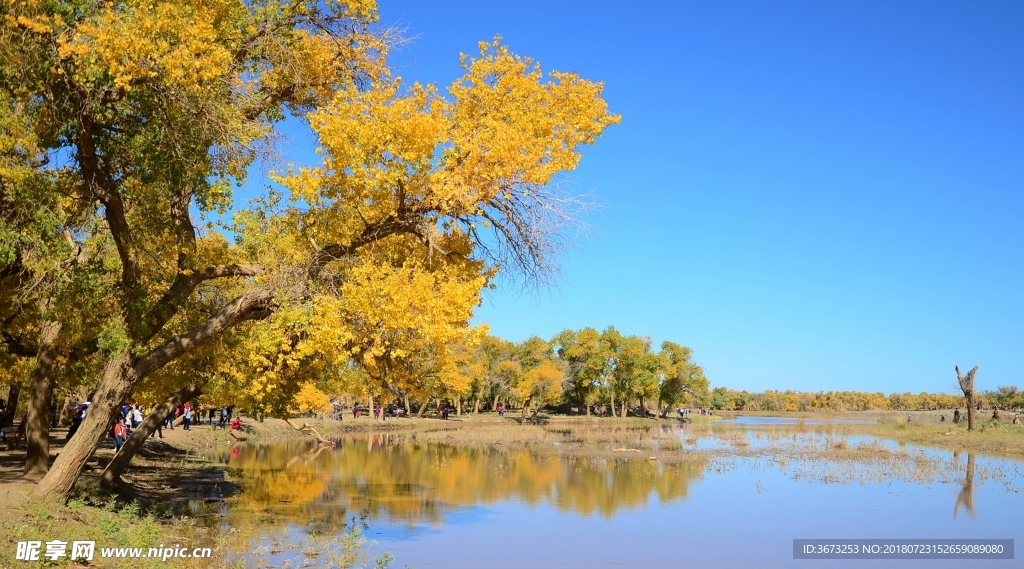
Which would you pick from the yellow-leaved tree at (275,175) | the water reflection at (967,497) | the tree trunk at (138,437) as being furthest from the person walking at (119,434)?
the water reflection at (967,497)

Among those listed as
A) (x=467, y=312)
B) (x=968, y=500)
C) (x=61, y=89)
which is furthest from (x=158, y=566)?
(x=968, y=500)

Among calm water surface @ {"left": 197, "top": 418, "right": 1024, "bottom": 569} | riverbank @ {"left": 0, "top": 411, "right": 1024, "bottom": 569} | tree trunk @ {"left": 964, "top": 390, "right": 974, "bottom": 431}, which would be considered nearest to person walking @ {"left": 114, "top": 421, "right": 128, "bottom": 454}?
riverbank @ {"left": 0, "top": 411, "right": 1024, "bottom": 569}

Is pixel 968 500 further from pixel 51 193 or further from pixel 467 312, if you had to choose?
pixel 51 193

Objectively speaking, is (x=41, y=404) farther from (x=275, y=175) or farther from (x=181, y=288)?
(x=275, y=175)

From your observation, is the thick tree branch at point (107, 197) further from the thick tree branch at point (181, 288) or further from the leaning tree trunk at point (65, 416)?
the leaning tree trunk at point (65, 416)

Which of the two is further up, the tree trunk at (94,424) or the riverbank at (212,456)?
the tree trunk at (94,424)

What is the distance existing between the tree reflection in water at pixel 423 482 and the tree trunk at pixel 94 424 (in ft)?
17.4

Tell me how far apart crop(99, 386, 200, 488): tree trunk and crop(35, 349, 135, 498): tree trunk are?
508cm

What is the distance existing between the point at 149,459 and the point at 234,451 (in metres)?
8.30

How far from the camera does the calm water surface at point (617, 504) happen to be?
15664 mm

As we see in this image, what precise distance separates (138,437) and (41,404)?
2095mm

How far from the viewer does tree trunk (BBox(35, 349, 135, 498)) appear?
11.9m

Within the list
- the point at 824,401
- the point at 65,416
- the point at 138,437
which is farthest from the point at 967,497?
the point at 824,401

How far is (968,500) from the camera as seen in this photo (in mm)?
22234
